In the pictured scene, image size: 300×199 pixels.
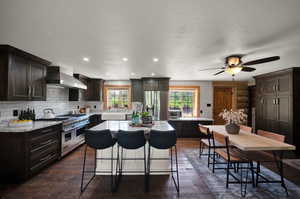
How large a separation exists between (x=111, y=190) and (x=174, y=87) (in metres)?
4.67

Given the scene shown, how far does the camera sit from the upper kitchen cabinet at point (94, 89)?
5.67 metres

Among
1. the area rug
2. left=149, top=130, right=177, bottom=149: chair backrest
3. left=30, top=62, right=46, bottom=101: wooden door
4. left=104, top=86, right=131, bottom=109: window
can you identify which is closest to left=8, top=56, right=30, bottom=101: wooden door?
left=30, top=62, right=46, bottom=101: wooden door

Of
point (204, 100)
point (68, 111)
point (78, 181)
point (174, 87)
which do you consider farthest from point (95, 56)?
point (204, 100)

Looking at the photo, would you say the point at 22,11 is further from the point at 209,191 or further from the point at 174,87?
the point at 174,87

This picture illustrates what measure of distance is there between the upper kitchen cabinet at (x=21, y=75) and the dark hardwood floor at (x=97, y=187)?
1503 mm

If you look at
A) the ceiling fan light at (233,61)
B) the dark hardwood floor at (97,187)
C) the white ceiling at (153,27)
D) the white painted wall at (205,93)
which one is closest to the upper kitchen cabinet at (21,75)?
the white ceiling at (153,27)

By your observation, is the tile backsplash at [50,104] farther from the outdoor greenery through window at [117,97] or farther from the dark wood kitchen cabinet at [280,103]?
the dark wood kitchen cabinet at [280,103]

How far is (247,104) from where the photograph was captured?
6.27 meters

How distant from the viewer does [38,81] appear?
10.8ft

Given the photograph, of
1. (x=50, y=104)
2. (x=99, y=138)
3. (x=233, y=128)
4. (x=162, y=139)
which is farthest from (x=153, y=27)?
(x=50, y=104)

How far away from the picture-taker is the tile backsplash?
287cm

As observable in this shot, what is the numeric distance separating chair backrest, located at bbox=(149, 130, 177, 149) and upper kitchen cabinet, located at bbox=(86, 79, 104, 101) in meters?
4.09

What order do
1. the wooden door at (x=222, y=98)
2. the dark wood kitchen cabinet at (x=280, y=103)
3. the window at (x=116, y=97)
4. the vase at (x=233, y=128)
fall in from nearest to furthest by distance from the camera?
the vase at (x=233, y=128), the dark wood kitchen cabinet at (x=280, y=103), the window at (x=116, y=97), the wooden door at (x=222, y=98)

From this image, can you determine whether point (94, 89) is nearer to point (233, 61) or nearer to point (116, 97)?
point (116, 97)
